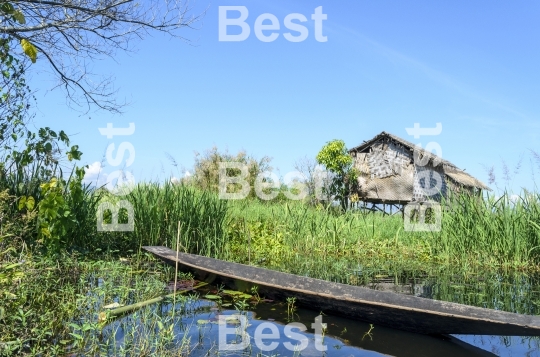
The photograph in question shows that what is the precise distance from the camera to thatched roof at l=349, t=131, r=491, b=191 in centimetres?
1948

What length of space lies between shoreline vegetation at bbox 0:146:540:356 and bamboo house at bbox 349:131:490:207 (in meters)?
10.2

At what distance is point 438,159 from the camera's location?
19.7 meters

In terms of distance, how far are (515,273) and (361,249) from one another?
2.69 metres

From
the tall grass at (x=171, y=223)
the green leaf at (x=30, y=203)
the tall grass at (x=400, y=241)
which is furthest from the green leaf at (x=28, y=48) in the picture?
the tall grass at (x=400, y=241)

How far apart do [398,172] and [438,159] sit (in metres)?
1.75

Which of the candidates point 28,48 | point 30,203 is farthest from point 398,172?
point 28,48

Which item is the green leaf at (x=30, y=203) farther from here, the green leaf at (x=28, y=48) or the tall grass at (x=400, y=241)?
the tall grass at (x=400, y=241)

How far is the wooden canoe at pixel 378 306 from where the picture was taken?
349 cm

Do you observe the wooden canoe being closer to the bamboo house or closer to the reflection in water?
the reflection in water

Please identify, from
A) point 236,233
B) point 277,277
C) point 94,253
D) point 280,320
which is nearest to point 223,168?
point 236,233

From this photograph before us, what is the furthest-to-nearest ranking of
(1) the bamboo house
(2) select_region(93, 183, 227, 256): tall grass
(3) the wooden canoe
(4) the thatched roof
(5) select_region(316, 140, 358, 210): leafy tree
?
1. (5) select_region(316, 140, 358, 210): leafy tree
2. (1) the bamboo house
3. (4) the thatched roof
4. (2) select_region(93, 183, 227, 256): tall grass
5. (3) the wooden canoe

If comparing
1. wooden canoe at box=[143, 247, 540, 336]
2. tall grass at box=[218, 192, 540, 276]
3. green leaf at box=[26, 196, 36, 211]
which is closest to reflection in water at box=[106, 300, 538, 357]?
wooden canoe at box=[143, 247, 540, 336]

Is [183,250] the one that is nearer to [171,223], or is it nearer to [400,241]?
[171,223]

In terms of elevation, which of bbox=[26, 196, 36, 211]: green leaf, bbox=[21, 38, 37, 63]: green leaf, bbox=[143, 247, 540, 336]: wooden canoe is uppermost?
bbox=[21, 38, 37, 63]: green leaf
